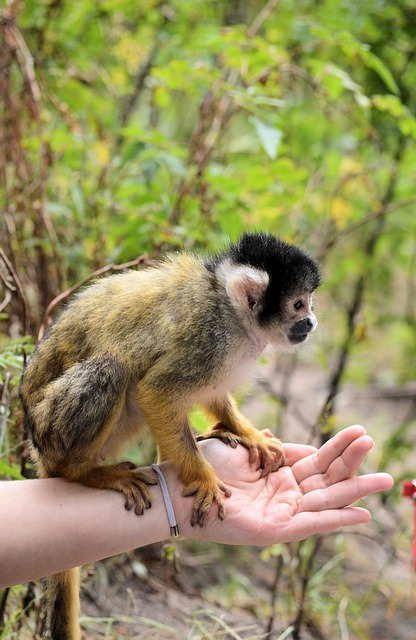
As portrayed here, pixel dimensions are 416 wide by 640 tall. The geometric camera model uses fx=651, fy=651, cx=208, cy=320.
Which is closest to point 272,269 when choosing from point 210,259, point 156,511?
point 210,259

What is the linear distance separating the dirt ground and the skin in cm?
78

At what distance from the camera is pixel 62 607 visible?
7.44ft

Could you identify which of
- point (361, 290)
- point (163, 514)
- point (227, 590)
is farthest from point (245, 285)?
point (361, 290)

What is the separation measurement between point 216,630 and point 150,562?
80 centimetres

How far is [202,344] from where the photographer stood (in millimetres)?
2338

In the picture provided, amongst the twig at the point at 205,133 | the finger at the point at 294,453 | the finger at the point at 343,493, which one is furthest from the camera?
the twig at the point at 205,133

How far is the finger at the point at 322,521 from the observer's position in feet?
7.12

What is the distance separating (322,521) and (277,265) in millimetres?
915

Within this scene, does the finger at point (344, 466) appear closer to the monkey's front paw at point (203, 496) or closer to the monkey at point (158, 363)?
the monkey at point (158, 363)

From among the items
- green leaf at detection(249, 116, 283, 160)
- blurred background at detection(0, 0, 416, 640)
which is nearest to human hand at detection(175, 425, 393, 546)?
blurred background at detection(0, 0, 416, 640)

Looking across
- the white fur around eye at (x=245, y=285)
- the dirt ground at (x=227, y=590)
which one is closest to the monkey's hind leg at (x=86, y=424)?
the white fur around eye at (x=245, y=285)

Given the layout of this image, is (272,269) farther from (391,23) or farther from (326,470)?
(391,23)

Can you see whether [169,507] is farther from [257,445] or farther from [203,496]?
[257,445]

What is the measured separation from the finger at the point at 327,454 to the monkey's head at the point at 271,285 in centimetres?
43
